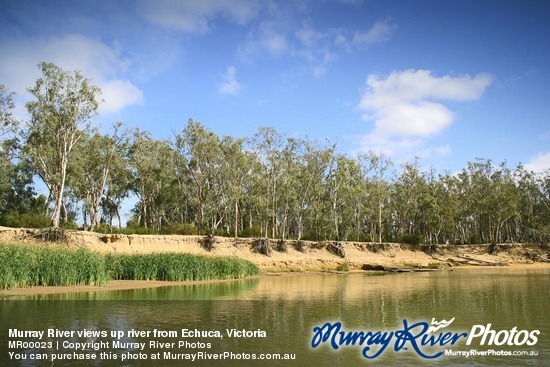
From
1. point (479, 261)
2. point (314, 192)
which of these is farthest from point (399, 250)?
point (314, 192)

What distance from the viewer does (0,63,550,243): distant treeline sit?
4956cm

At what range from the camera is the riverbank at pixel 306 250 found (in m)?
39.8

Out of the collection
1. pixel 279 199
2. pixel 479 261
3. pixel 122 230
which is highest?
pixel 279 199

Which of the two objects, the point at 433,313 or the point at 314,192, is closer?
the point at 433,313

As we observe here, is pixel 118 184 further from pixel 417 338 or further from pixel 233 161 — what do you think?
pixel 417 338

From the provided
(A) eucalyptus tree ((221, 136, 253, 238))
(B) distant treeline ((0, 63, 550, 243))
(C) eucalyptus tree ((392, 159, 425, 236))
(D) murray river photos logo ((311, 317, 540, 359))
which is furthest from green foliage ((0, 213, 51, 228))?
(C) eucalyptus tree ((392, 159, 425, 236))

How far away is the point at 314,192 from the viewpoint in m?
77.6

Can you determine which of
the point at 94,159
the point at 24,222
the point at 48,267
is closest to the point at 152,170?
the point at 94,159

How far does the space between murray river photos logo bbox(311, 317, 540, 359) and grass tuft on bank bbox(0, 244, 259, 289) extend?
17135 millimetres

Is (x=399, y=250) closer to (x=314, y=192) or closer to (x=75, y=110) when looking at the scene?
(x=314, y=192)

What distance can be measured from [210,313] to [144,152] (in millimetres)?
54403

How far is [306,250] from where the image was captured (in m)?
59.6

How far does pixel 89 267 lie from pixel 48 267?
2.55 meters

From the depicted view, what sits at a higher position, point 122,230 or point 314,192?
point 314,192
